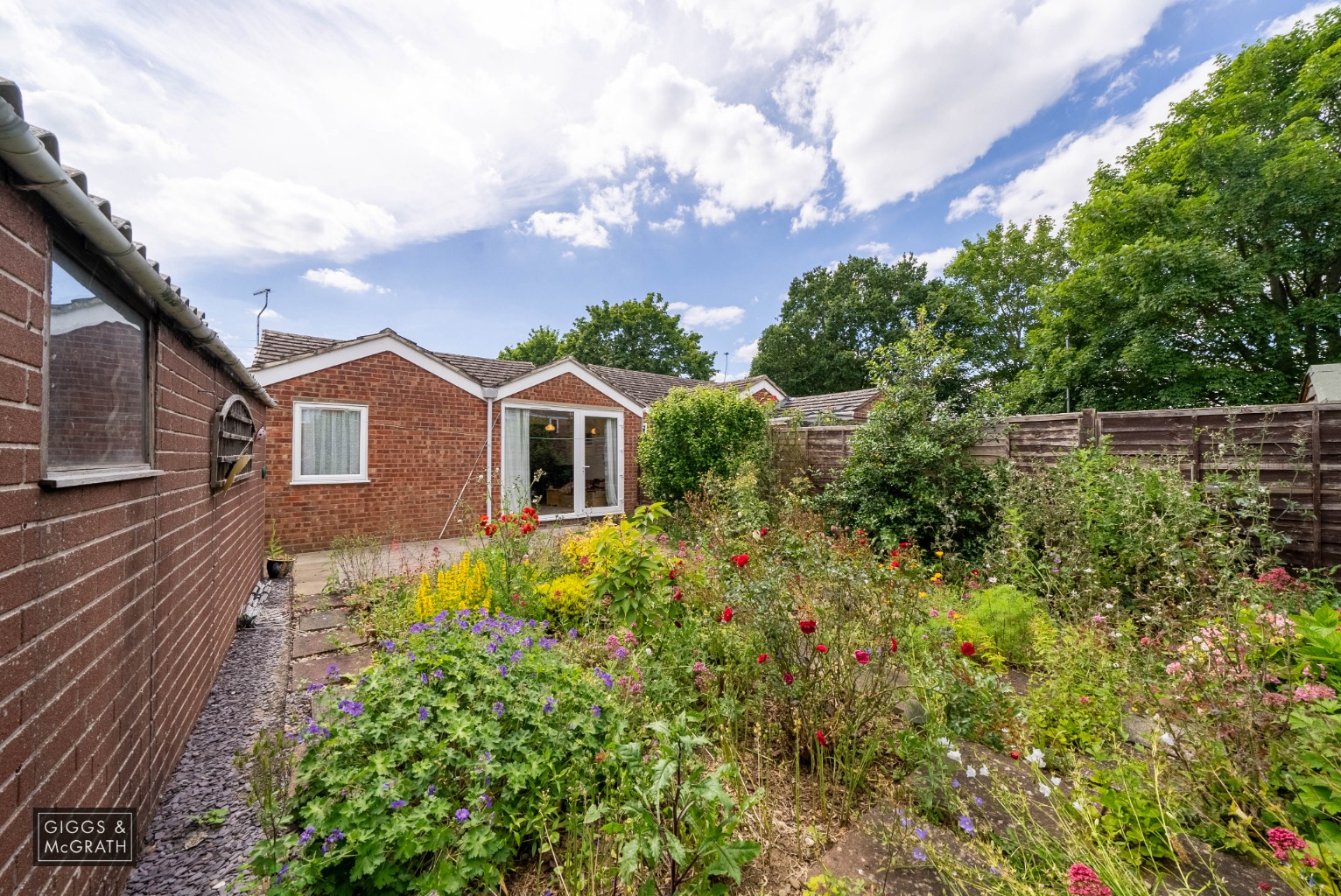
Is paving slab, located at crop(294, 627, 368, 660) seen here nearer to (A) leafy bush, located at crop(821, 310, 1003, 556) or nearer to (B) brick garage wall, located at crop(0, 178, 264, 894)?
(B) brick garage wall, located at crop(0, 178, 264, 894)

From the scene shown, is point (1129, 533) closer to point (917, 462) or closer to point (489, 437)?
point (917, 462)

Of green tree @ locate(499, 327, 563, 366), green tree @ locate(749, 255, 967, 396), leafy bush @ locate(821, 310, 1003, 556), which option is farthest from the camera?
green tree @ locate(499, 327, 563, 366)

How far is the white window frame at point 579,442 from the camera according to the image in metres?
9.72

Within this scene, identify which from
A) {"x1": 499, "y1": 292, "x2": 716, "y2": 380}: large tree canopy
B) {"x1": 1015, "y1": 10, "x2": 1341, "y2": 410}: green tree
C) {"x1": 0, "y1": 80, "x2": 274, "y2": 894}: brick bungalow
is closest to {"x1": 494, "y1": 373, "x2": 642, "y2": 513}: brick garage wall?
{"x1": 0, "y1": 80, "x2": 274, "y2": 894}: brick bungalow

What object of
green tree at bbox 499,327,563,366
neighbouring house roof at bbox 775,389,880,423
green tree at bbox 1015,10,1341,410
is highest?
green tree at bbox 499,327,563,366

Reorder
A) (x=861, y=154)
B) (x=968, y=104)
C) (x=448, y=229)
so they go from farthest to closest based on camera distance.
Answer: (x=448, y=229) → (x=861, y=154) → (x=968, y=104)

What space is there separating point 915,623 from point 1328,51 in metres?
18.0

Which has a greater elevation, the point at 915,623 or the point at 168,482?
the point at 168,482

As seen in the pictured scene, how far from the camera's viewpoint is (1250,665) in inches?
84.9

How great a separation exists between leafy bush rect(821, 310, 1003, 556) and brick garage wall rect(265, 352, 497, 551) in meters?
5.58

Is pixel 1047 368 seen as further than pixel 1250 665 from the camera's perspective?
Yes

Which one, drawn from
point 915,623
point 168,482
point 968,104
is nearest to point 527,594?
point 168,482

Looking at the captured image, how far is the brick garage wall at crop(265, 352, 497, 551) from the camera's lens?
298 inches

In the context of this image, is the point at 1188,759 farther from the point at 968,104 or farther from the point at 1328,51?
the point at 1328,51
